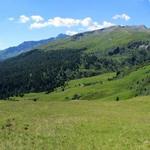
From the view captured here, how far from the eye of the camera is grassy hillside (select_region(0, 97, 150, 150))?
28.2 meters

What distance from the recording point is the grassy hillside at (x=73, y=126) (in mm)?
28219

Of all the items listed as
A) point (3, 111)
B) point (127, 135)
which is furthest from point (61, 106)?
point (127, 135)

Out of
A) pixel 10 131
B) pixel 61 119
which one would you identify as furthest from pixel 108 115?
pixel 10 131

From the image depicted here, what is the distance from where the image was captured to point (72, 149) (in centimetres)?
2692

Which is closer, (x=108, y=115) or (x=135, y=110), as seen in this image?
(x=108, y=115)

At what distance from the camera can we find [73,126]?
34.3 m

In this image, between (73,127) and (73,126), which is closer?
(73,127)

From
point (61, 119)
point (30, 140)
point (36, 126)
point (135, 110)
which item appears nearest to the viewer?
point (30, 140)

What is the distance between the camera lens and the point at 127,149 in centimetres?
2647

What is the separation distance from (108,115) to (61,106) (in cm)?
764

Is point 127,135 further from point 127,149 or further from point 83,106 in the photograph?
point 83,106

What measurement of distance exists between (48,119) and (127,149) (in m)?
12.7

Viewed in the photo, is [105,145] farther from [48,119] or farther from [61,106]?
[61,106]

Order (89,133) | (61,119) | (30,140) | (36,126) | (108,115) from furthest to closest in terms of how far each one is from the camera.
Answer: (108,115)
(61,119)
(36,126)
(89,133)
(30,140)
